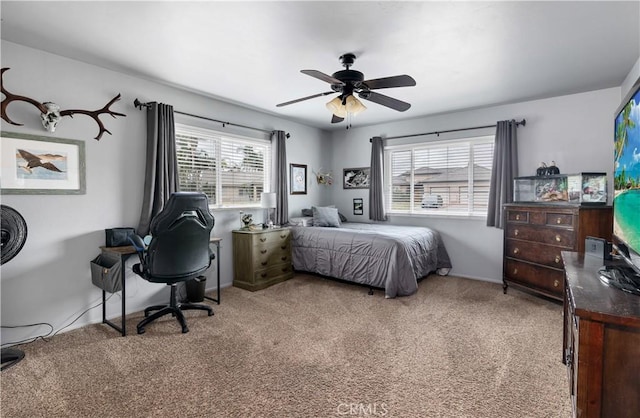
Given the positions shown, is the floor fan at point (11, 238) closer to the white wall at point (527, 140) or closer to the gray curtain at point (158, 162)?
the gray curtain at point (158, 162)

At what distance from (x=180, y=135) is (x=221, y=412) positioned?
Result: 3.01 metres

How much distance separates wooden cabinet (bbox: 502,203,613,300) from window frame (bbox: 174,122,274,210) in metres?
3.22

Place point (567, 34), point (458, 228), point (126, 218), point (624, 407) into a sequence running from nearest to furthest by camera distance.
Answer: point (624, 407), point (567, 34), point (126, 218), point (458, 228)

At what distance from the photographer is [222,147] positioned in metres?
4.22

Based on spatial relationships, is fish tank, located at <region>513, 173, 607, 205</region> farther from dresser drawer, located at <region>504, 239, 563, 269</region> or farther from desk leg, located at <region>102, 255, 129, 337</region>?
desk leg, located at <region>102, 255, 129, 337</region>

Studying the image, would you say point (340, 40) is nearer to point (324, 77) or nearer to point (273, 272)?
point (324, 77)

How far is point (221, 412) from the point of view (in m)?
1.77

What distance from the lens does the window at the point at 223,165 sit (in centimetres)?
383

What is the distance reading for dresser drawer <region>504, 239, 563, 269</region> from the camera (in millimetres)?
3285

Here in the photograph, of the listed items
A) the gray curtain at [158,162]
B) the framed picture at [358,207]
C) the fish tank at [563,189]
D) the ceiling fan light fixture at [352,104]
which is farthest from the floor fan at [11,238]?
the fish tank at [563,189]

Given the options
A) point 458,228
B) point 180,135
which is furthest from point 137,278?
point 458,228

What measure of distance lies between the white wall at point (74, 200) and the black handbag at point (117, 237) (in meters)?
0.08

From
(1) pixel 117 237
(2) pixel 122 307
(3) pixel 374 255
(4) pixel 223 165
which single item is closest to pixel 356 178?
(3) pixel 374 255

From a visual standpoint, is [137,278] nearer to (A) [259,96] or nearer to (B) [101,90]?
(B) [101,90]
